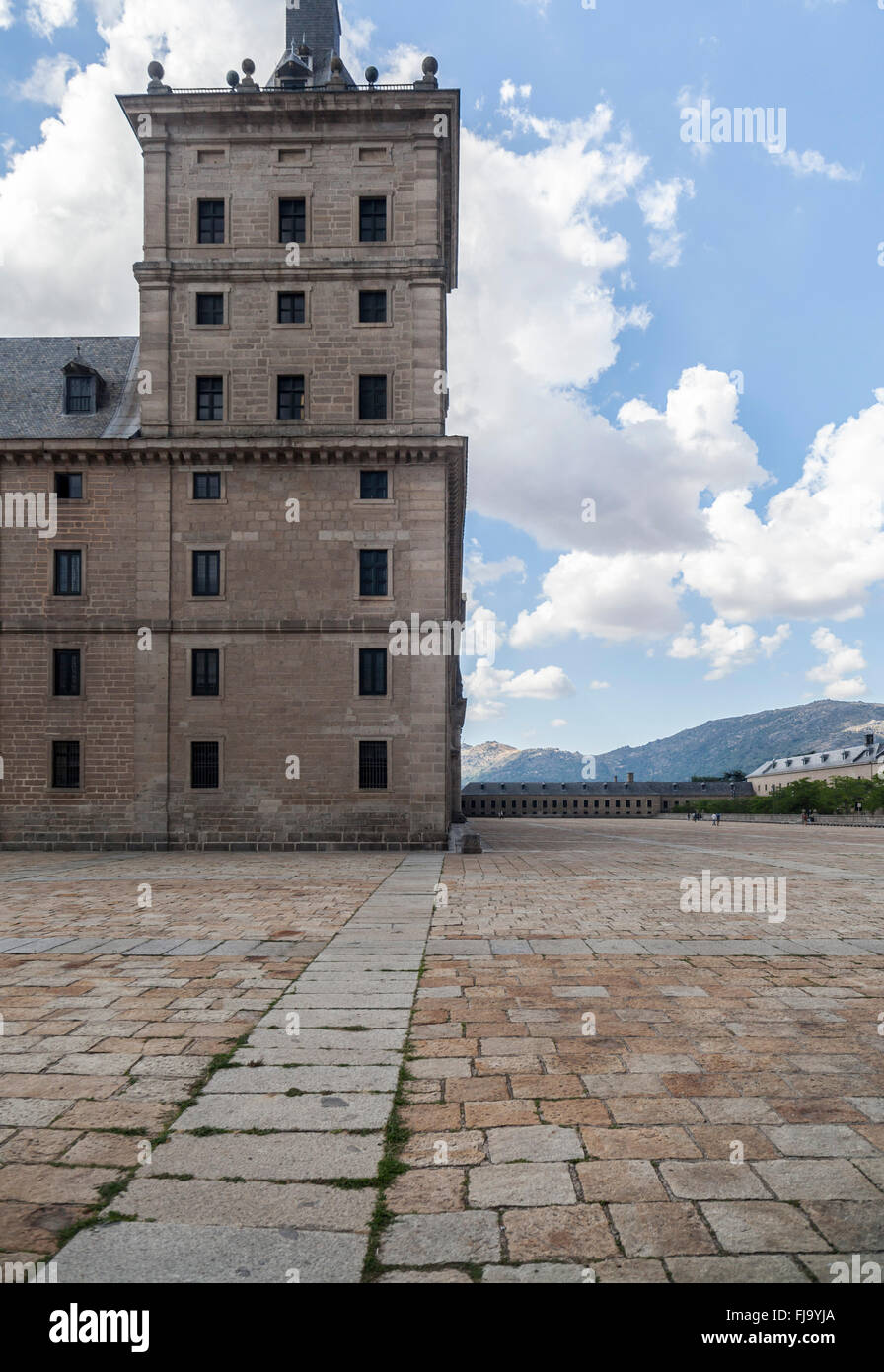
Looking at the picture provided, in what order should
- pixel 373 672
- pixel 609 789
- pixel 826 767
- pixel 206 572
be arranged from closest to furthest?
1. pixel 373 672
2. pixel 206 572
3. pixel 609 789
4. pixel 826 767

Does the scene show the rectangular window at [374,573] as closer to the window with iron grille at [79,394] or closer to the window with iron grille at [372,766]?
the window with iron grille at [372,766]

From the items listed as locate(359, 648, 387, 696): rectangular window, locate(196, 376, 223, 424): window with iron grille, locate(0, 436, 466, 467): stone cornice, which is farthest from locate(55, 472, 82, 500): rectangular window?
locate(359, 648, 387, 696): rectangular window

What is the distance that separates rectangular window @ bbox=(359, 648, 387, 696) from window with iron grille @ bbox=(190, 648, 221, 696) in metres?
4.73

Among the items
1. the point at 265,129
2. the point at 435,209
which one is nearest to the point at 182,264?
the point at 265,129

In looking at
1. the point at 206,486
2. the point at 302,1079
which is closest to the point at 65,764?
the point at 206,486

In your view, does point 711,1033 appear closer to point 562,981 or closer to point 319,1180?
point 562,981

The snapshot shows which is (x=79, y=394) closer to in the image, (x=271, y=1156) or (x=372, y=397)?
(x=372, y=397)

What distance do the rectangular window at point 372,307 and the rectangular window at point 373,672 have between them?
11.3 meters

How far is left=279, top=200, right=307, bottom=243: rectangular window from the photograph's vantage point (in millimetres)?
28438

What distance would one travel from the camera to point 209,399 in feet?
92.4

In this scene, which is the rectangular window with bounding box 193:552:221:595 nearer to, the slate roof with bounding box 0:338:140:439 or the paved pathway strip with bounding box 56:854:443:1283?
the slate roof with bounding box 0:338:140:439

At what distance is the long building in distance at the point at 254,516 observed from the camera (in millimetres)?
26766

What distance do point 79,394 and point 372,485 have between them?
11.7 m

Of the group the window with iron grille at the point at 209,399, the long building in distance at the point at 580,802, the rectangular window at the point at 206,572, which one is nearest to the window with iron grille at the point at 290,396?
the window with iron grille at the point at 209,399
